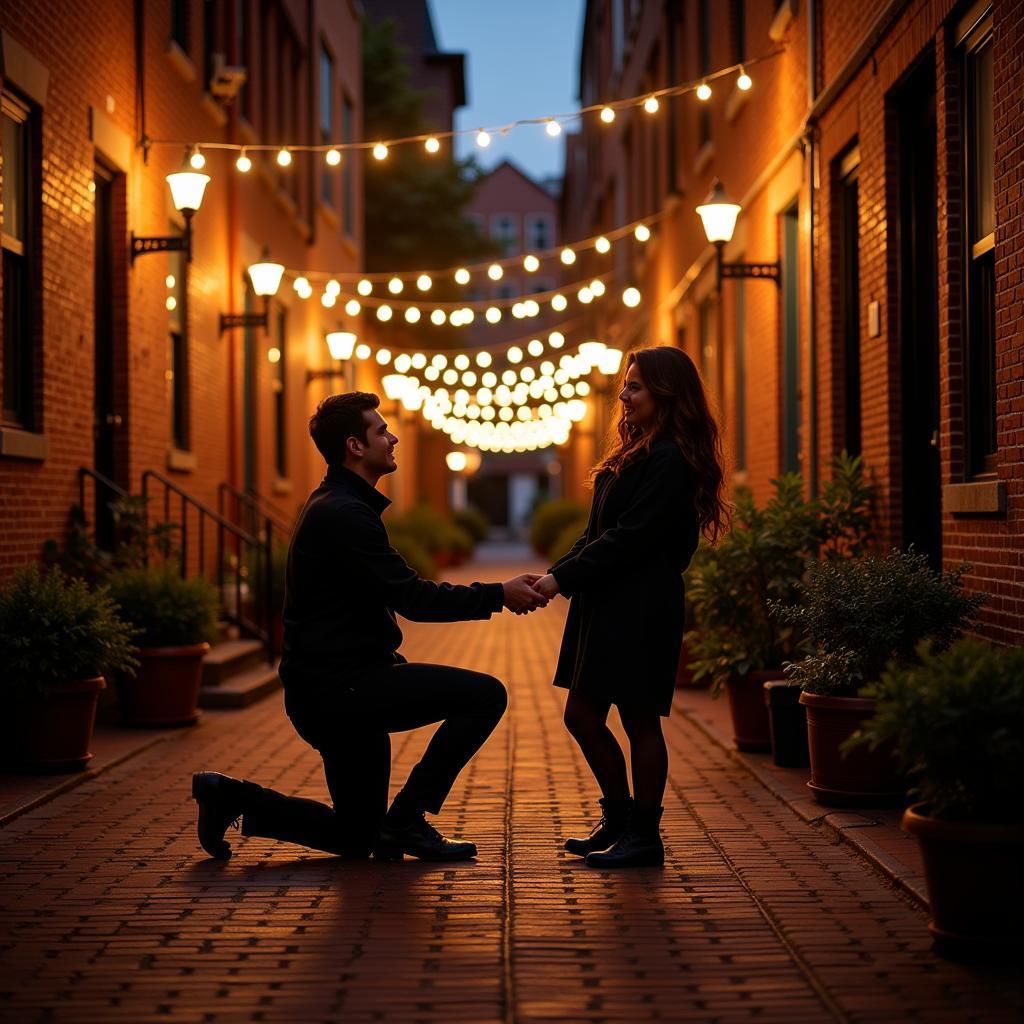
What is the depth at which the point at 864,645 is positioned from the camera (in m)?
6.67

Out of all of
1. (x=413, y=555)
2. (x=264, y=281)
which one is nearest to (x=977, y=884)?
(x=264, y=281)

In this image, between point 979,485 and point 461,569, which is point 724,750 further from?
point 461,569

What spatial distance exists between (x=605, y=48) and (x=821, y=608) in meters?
25.0

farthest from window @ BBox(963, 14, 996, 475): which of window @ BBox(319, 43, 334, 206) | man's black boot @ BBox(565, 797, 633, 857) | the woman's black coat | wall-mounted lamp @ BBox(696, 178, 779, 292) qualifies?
window @ BBox(319, 43, 334, 206)

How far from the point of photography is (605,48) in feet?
98.5

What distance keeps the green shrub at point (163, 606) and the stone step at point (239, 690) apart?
45.9 inches

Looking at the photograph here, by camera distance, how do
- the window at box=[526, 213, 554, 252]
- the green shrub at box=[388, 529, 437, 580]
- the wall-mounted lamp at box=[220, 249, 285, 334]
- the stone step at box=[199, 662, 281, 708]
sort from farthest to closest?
the window at box=[526, 213, 554, 252]
the green shrub at box=[388, 529, 437, 580]
the wall-mounted lamp at box=[220, 249, 285, 334]
the stone step at box=[199, 662, 281, 708]

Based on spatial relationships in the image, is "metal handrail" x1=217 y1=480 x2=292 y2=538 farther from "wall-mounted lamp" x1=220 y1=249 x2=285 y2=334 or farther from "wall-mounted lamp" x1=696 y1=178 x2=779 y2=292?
"wall-mounted lamp" x1=696 y1=178 x2=779 y2=292

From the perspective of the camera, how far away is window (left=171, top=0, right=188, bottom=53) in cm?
1355

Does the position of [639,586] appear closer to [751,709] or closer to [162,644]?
[751,709]

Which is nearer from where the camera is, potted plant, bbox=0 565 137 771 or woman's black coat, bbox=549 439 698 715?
woman's black coat, bbox=549 439 698 715

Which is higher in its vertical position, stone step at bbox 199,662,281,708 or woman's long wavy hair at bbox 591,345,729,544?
woman's long wavy hair at bbox 591,345,729,544

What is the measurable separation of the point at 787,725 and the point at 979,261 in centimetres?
248

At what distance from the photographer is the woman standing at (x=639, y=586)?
5.84 m
